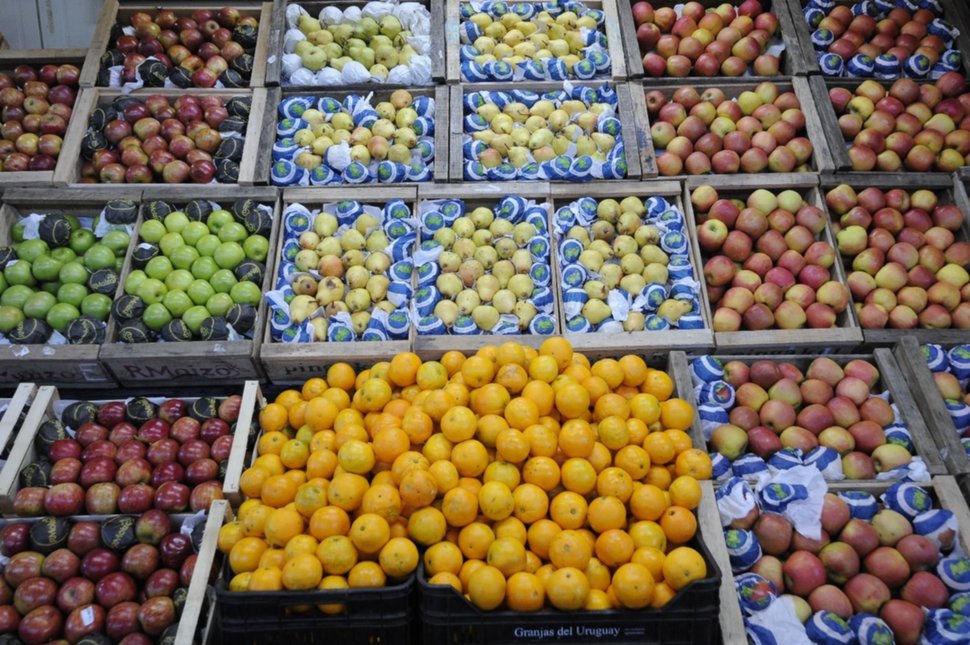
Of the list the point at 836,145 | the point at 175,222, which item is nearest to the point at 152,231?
the point at 175,222

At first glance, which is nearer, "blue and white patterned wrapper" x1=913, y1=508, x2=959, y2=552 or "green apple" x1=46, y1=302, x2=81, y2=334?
"blue and white patterned wrapper" x1=913, y1=508, x2=959, y2=552

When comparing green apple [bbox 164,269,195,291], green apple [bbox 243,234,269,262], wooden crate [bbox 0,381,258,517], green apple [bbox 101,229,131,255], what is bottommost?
wooden crate [bbox 0,381,258,517]

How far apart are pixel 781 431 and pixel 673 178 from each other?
53.5 inches

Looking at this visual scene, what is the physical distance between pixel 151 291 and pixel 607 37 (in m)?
2.83

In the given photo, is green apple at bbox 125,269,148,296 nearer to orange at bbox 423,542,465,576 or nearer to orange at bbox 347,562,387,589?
orange at bbox 347,562,387,589

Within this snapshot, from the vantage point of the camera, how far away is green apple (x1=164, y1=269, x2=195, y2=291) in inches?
117

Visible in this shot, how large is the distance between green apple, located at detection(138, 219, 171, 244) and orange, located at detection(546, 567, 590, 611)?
2.37 m

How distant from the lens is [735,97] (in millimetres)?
3738

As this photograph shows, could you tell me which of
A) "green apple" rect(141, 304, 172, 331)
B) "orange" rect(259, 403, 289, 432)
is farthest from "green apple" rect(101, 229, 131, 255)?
"orange" rect(259, 403, 289, 432)

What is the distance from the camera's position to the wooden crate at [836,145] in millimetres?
3314

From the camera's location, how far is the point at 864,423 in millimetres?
2572

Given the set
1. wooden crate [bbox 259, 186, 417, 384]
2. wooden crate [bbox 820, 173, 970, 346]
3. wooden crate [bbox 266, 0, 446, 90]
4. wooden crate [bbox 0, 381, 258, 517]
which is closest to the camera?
wooden crate [bbox 0, 381, 258, 517]

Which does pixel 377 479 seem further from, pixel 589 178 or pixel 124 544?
pixel 589 178

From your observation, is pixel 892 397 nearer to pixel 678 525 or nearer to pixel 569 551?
pixel 678 525
